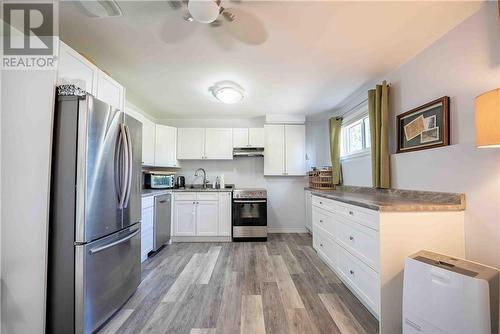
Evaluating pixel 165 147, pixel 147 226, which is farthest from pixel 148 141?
pixel 147 226

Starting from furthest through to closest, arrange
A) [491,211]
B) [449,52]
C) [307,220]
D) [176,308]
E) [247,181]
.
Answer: [247,181]
[307,220]
[176,308]
[449,52]
[491,211]

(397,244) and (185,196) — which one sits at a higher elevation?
(185,196)

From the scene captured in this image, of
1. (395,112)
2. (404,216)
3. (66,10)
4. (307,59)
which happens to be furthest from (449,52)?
(66,10)

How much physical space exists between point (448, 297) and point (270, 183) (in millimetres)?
3469

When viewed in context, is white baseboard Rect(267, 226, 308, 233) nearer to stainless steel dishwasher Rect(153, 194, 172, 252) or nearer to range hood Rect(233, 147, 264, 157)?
range hood Rect(233, 147, 264, 157)

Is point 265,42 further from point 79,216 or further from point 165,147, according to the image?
point 165,147

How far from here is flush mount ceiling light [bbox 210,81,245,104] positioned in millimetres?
2748

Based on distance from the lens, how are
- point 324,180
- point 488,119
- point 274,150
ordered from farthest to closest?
point 274,150, point 324,180, point 488,119

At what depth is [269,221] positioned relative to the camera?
176 inches

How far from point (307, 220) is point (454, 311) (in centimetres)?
311

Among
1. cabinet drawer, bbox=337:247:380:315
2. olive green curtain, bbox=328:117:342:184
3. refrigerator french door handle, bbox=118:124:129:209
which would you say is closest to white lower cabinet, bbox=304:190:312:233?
olive green curtain, bbox=328:117:342:184

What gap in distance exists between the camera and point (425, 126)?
6.45ft

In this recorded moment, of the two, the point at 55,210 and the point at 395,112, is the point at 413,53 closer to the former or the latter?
the point at 395,112

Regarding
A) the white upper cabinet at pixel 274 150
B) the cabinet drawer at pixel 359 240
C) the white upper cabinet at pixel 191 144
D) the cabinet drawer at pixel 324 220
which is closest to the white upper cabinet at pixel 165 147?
the white upper cabinet at pixel 191 144
